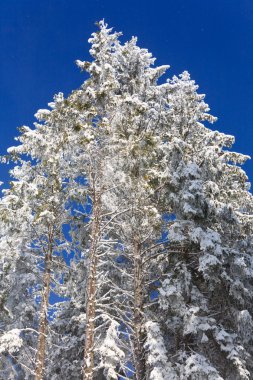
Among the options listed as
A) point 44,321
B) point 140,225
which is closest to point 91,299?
point 44,321

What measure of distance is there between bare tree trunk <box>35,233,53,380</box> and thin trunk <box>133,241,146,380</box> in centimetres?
305

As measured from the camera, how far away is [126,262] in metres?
18.4

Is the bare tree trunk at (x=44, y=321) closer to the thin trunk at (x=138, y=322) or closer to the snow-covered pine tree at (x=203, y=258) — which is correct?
the thin trunk at (x=138, y=322)

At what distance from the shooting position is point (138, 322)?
14781 mm

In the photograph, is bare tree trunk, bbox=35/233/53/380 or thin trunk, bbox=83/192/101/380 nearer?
thin trunk, bbox=83/192/101/380

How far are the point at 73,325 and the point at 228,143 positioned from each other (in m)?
10.6

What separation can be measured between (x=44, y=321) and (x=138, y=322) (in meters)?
3.24

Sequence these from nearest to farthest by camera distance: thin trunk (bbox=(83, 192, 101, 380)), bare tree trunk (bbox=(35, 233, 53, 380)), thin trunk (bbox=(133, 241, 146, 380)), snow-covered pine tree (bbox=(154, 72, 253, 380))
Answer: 1. thin trunk (bbox=(83, 192, 101, 380))
2. bare tree trunk (bbox=(35, 233, 53, 380))
3. thin trunk (bbox=(133, 241, 146, 380))
4. snow-covered pine tree (bbox=(154, 72, 253, 380))

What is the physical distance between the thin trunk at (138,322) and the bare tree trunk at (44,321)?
3.05m

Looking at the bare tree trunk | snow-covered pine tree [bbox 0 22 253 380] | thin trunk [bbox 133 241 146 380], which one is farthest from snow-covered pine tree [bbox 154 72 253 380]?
the bare tree trunk

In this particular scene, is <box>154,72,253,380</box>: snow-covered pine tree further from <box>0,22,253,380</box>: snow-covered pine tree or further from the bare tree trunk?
the bare tree trunk

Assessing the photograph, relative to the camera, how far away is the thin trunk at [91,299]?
502 inches

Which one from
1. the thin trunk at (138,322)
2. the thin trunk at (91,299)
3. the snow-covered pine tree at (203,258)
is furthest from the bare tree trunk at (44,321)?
the snow-covered pine tree at (203,258)

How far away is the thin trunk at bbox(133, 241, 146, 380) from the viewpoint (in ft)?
46.2
